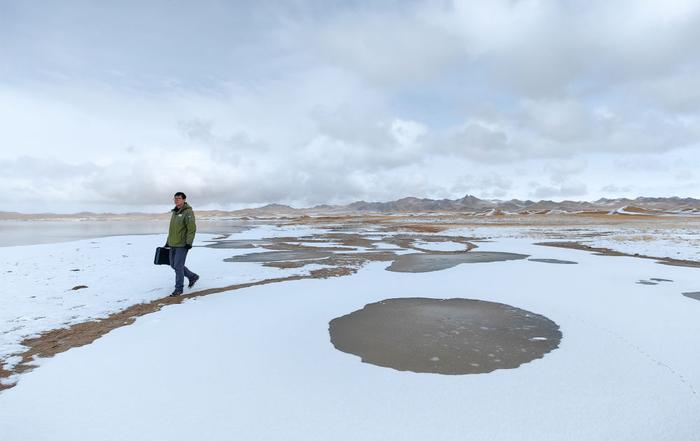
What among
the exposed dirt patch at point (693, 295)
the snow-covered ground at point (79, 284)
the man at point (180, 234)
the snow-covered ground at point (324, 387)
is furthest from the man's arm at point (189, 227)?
the exposed dirt patch at point (693, 295)

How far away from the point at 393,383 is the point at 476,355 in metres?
1.45

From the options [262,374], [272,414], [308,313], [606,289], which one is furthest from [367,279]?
[272,414]

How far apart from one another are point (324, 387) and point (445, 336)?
242 cm

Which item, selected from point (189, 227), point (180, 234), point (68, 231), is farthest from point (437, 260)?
point (68, 231)

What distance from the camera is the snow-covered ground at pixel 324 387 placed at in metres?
3.31

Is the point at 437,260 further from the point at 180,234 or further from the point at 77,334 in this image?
the point at 77,334

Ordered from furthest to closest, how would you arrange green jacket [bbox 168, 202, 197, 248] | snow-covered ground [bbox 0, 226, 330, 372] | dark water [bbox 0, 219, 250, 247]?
dark water [bbox 0, 219, 250, 247], green jacket [bbox 168, 202, 197, 248], snow-covered ground [bbox 0, 226, 330, 372]

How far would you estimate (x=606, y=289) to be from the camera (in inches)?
359

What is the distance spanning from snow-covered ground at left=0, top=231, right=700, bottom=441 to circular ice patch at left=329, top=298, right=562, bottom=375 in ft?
0.76

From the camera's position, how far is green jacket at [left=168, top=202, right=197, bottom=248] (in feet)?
28.4

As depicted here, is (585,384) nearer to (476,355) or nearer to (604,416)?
(604,416)

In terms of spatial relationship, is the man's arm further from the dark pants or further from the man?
the dark pants

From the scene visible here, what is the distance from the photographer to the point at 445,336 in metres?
5.82

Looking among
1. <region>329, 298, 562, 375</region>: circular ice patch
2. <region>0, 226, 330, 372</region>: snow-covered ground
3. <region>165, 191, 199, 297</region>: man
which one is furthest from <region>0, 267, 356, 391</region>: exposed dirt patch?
<region>329, 298, 562, 375</region>: circular ice patch
